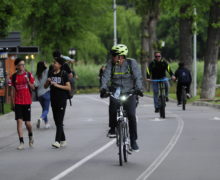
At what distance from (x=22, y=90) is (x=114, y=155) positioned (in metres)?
2.80

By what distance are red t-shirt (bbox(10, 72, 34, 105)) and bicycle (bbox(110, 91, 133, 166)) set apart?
11.0ft

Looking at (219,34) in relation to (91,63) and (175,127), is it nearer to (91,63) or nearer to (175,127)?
(175,127)

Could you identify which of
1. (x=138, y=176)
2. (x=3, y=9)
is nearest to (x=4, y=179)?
(x=138, y=176)

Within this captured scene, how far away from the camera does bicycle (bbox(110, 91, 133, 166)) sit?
1223 centimetres

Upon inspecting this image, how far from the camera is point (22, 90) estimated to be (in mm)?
15516

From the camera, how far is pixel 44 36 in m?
53.8

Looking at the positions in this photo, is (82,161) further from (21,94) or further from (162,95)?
(162,95)

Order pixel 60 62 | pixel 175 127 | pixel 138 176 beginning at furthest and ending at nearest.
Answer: pixel 175 127
pixel 60 62
pixel 138 176

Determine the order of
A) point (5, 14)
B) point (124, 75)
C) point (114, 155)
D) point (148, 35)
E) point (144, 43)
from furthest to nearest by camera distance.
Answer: point (144, 43) → point (148, 35) → point (5, 14) → point (114, 155) → point (124, 75)

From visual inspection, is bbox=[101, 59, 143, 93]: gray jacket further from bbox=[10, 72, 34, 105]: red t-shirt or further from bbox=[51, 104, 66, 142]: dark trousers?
bbox=[10, 72, 34, 105]: red t-shirt

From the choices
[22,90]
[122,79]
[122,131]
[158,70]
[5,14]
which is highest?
[5,14]

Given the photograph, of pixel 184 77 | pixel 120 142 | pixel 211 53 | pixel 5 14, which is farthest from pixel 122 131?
pixel 211 53

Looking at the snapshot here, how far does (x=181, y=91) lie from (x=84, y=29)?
26.2m

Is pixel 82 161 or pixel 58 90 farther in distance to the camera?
pixel 58 90
